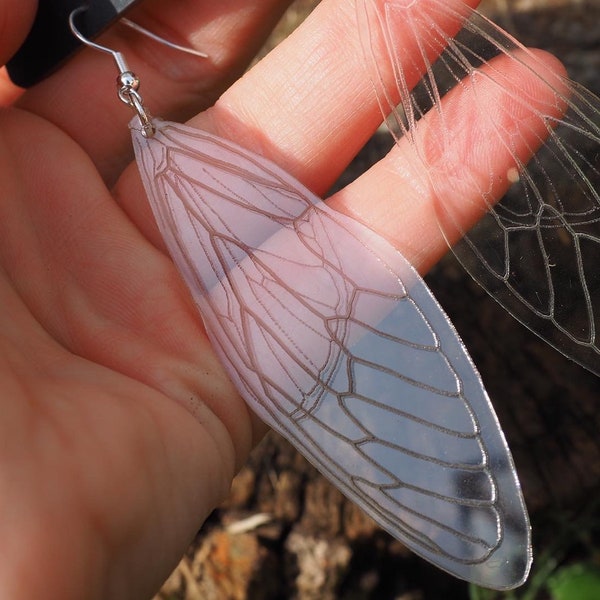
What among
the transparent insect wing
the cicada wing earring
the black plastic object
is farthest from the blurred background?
the black plastic object

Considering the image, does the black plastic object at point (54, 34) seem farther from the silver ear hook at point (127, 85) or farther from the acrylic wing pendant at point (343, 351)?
the acrylic wing pendant at point (343, 351)

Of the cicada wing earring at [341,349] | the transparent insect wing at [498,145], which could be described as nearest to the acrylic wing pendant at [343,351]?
the cicada wing earring at [341,349]

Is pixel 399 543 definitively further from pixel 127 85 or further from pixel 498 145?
pixel 127 85

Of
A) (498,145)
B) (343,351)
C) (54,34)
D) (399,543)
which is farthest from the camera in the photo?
(399,543)

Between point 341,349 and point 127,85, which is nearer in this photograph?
point 341,349

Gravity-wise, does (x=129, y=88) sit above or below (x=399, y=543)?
above

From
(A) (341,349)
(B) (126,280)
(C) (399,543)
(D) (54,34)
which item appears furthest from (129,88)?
(C) (399,543)

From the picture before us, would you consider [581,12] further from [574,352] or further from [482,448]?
[482,448]
